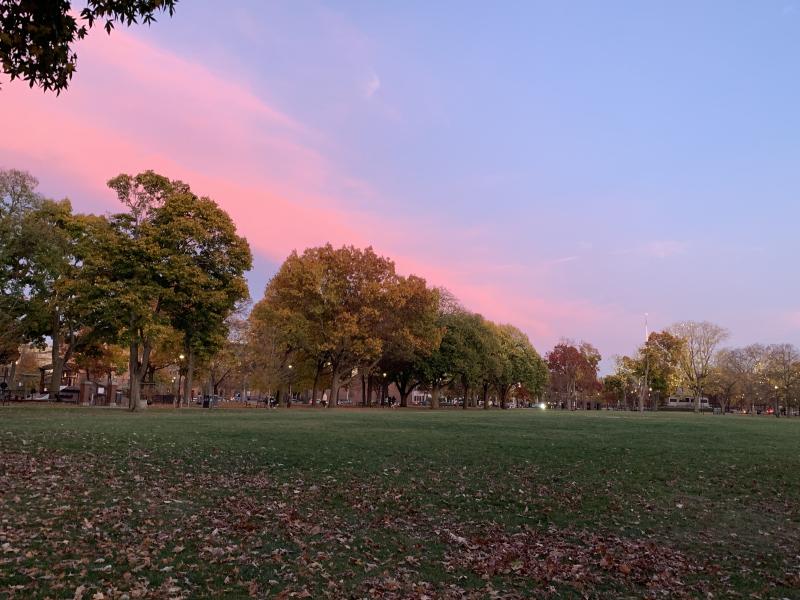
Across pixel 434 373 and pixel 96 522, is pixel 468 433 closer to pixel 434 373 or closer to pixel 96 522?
pixel 96 522

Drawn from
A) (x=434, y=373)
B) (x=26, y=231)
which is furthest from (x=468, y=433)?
(x=434, y=373)

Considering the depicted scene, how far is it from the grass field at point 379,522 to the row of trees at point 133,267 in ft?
61.4

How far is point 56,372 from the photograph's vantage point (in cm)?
4591

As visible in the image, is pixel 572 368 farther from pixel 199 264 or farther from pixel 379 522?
pixel 379 522

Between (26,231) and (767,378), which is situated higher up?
(26,231)

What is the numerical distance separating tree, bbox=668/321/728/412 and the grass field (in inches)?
3408

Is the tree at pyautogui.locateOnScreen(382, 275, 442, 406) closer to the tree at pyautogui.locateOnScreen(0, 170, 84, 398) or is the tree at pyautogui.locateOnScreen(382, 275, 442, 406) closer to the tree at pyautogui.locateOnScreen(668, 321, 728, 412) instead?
A: the tree at pyautogui.locateOnScreen(0, 170, 84, 398)

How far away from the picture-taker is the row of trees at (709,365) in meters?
95.1

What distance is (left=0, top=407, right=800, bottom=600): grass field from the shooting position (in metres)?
7.12

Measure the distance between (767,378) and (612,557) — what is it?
105247mm

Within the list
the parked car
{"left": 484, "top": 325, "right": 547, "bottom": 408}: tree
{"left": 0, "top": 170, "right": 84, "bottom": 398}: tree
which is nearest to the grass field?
{"left": 0, "top": 170, "right": 84, "bottom": 398}: tree

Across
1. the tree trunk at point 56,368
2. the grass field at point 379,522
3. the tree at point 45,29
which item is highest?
the tree at point 45,29

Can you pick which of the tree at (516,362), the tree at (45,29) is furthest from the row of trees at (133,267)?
the tree at (516,362)

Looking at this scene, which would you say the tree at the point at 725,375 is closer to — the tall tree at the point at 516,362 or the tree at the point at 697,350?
the tree at the point at 697,350
